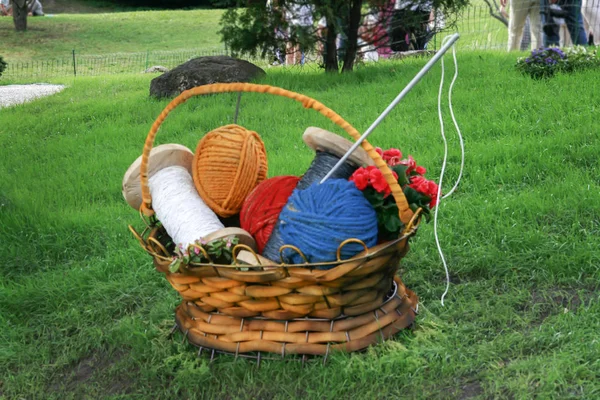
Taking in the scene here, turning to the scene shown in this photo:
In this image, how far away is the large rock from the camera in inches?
315

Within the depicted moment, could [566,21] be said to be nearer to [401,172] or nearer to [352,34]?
[352,34]

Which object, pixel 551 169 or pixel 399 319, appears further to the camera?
pixel 551 169

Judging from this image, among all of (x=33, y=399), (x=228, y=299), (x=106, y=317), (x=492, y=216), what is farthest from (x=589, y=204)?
(x=33, y=399)

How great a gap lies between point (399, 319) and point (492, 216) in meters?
1.25

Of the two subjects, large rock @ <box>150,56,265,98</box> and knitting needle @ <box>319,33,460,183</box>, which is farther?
large rock @ <box>150,56,265,98</box>

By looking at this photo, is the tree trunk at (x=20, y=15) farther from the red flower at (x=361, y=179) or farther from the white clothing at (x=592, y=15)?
the red flower at (x=361, y=179)

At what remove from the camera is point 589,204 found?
377cm

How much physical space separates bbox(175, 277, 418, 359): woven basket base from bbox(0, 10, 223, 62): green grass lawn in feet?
62.6

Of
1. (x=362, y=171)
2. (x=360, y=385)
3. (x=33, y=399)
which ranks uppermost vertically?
(x=362, y=171)

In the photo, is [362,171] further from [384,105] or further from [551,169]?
[384,105]

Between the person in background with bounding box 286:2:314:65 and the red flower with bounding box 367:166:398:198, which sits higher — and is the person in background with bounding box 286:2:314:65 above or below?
above

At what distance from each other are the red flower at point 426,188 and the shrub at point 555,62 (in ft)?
13.4

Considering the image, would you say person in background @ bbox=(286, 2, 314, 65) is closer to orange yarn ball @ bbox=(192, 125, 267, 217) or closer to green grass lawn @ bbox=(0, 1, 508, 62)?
orange yarn ball @ bbox=(192, 125, 267, 217)

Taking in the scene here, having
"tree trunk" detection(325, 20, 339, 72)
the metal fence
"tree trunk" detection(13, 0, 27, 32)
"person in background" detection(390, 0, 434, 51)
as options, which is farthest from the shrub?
"tree trunk" detection(13, 0, 27, 32)
